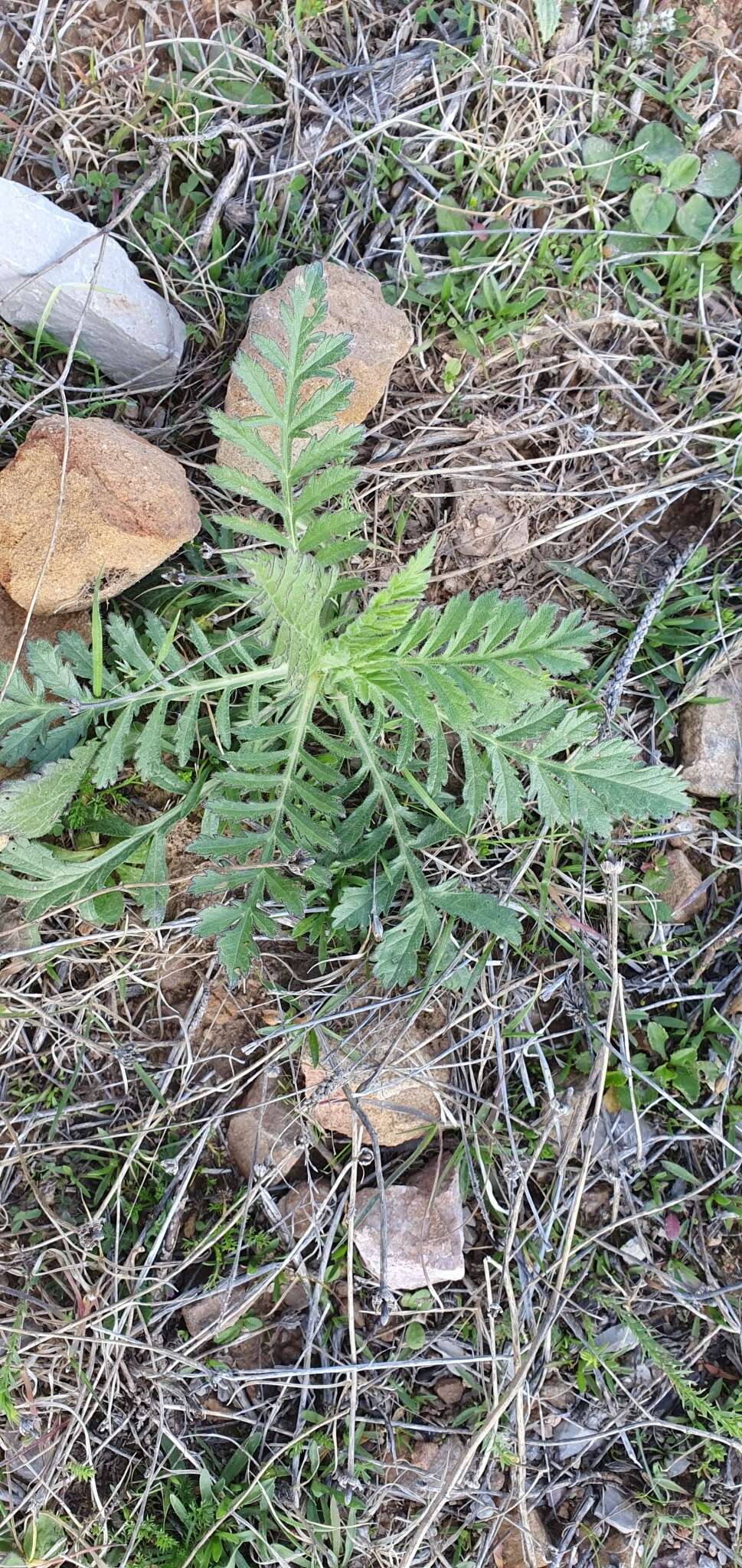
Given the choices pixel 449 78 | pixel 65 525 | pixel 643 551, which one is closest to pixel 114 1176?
pixel 65 525

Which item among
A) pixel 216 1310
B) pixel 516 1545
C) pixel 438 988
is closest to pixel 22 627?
pixel 438 988

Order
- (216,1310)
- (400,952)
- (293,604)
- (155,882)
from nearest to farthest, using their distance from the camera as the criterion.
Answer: (293,604), (400,952), (155,882), (216,1310)

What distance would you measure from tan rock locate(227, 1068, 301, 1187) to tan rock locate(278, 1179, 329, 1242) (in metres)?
0.06

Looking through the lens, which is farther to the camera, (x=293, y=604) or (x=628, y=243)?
(x=628, y=243)

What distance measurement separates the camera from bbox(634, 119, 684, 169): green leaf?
10.0 feet

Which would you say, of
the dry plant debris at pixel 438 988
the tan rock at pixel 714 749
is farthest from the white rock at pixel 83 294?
the tan rock at pixel 714 749

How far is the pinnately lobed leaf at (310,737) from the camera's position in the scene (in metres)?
2.36

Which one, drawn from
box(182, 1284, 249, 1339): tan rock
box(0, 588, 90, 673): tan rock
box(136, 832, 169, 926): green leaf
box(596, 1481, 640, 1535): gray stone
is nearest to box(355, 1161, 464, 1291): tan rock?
box(182, 1284, 249, 1339): tan rock

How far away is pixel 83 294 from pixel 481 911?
1860 millimetres

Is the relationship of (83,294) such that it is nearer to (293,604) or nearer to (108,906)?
(293,604)

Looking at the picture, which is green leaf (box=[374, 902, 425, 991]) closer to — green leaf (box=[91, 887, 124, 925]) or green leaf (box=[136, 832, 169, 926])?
green leaf (box=[136, 832, 169, 926])

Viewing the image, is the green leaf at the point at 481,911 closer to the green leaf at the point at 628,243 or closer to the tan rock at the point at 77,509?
the tan rock at the point at 77,509

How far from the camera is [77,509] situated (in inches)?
101

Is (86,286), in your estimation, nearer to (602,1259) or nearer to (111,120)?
(111,120)
